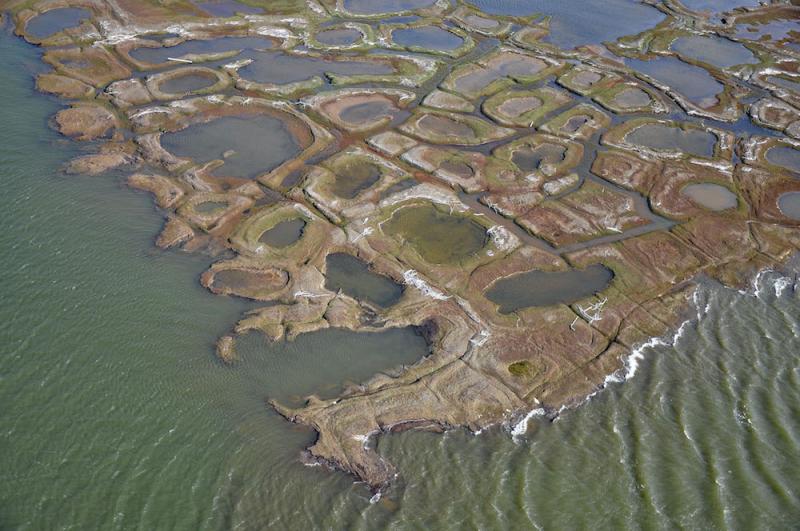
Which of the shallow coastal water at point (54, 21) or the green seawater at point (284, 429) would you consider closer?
the green seawater at point (284, 429)

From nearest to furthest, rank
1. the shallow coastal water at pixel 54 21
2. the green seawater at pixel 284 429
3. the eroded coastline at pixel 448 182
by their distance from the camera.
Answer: the green seawater at pixel 284 429
the eroded coastline at pixel 448 182
the shallow coastal water at pixel 54 21

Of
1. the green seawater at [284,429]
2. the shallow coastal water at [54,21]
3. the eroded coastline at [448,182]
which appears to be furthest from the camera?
the shallow coastal water at [54,21]

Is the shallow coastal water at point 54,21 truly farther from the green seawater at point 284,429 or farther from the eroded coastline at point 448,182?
the green seawater at point 284,429

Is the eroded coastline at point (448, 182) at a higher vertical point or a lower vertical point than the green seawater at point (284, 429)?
higher

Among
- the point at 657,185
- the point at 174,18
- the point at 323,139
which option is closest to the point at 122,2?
the point at 174,18

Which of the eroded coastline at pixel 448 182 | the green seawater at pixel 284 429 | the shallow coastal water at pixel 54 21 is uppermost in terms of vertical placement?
the shallow coastal water at pixel 54 21

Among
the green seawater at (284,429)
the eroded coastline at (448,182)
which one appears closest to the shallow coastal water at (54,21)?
the eroded coastline at (448,182)

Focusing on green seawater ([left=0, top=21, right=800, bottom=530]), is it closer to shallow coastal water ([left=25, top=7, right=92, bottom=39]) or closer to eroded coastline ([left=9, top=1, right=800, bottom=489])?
eroded coastline ([left=9, top=1, right=800, bottom=489])

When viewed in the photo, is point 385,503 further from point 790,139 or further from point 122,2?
point 122,2

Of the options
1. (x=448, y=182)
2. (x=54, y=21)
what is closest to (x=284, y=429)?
(x=448, y=182)
